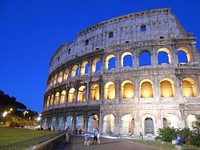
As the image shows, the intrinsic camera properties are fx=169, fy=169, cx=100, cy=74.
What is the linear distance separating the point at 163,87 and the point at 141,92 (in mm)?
2638

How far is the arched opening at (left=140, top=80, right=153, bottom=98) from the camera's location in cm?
2027

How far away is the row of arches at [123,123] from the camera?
18.5 meters

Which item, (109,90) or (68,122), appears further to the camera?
(68,122)

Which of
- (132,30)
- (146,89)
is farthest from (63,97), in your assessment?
(132,30)

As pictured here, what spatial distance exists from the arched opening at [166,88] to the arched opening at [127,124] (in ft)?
15.6

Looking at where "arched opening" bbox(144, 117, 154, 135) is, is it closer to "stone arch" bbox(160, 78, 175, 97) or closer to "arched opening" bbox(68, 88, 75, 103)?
"stone arch" bbox(160, 78, 175, 97)

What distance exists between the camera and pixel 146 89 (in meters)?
20.5

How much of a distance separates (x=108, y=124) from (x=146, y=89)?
252 inches

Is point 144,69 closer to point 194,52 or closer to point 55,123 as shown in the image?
point 194,52

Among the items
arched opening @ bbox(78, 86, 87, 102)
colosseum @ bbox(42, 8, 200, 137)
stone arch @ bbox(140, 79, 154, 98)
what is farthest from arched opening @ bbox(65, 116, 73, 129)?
stone arch @ bbox(140, 79, 154, 98)

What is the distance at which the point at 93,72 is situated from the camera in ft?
78.5

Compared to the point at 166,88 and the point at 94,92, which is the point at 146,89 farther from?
the point at 94,92

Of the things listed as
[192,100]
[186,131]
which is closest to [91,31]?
[192,100]

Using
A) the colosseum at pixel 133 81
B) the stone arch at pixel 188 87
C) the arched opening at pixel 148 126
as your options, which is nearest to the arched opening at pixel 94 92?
the colosseum at pixel 133 81
